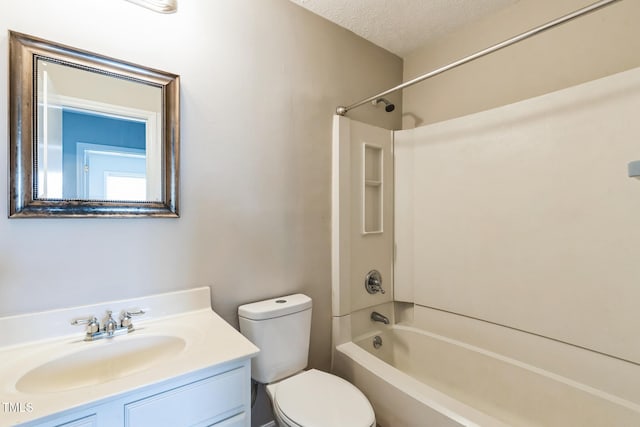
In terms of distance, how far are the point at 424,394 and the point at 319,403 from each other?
0.48 m

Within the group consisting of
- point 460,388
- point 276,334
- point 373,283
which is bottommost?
point 460,388

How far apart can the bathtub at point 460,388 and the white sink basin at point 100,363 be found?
1.00m

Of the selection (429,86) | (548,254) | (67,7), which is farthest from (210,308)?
(429,86)

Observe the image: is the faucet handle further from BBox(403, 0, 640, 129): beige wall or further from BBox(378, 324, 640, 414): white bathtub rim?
BBox(403, 0, 640, 129): beige wall

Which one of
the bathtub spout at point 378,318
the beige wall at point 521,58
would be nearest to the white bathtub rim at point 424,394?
the bathtub spout at point 378,318

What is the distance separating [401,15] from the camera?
1793mm

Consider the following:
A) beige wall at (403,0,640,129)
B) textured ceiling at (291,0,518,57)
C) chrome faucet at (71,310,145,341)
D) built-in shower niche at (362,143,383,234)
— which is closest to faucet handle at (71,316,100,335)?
chrome faucet at (71,310,145,341)

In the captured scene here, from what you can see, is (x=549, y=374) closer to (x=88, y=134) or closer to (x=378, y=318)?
(x=378, y=318)

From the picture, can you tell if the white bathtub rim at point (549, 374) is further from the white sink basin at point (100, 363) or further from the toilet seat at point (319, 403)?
the white sink basin at point (100, 363)

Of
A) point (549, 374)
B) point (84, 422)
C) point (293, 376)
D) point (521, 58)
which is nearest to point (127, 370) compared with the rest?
point (84, 422)

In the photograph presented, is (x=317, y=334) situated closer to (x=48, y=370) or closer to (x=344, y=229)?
(x=344, y=229)

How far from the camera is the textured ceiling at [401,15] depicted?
1695 millimetres

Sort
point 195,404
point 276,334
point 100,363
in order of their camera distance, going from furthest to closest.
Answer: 1. point 276,334
2. point 100,363
3. point 195,404

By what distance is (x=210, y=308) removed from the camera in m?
1.35
